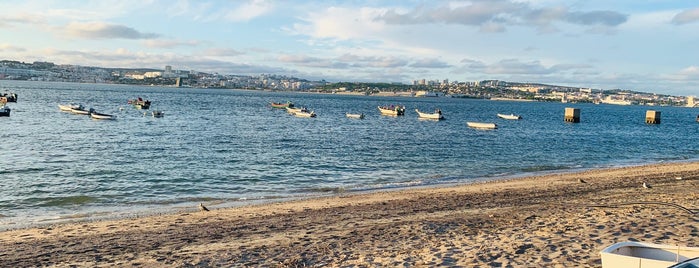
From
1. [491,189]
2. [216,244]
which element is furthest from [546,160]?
[216,244]

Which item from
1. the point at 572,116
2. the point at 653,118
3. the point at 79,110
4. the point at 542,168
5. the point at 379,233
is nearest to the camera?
the point at 379,233

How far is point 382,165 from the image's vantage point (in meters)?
32.4

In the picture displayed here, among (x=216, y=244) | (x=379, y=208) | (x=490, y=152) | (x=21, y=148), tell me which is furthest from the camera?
(x=490, y=152)

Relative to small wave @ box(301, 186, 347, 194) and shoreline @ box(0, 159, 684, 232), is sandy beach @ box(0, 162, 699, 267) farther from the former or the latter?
small wave @ box(301, 186, 347, 194)

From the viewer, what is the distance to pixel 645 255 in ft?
30.1

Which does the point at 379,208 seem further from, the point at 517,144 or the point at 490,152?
the point at 517,144

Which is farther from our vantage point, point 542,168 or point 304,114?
point 304,114

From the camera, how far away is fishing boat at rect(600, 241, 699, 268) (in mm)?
8312

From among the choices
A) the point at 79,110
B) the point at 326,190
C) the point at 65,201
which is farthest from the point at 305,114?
the point at 65,201

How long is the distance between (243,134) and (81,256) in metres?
39.5

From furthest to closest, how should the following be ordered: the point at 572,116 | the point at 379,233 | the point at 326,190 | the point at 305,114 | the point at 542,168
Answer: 1. the point at 572,116
2. the point at 305,114
3. the point at 542,168
4. the point at 326,190
5. the point at 379,233

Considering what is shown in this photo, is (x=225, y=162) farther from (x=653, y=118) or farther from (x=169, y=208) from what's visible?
(x=653, y=118)

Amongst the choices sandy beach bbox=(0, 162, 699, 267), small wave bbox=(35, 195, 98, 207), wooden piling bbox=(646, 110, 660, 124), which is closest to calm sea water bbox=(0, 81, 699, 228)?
small wave bbox=(35, 195, 98, 207)

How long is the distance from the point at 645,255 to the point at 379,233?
601 cm
